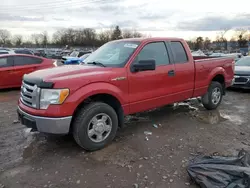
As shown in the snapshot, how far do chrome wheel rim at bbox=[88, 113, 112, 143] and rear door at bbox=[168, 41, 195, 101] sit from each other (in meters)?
1.90

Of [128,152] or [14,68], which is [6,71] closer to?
Answer: [14,68]

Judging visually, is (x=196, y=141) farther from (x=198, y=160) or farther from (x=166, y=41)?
(x=166, y=41)

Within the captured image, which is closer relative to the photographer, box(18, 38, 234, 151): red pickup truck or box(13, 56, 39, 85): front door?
box(18, 38, 234, 151): red pickup truck

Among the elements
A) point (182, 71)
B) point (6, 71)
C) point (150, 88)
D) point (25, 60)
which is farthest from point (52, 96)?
point (25, 60)

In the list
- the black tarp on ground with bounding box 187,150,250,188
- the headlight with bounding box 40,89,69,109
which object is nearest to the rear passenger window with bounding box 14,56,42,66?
the headlight with bounding box 40,89,69,109

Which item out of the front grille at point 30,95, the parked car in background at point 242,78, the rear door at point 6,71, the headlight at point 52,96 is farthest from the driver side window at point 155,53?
the rear door at point 6,71

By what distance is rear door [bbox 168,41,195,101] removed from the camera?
5.25 metres

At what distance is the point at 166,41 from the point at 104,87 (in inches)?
82.6

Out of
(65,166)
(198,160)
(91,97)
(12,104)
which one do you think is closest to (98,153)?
(65,166)

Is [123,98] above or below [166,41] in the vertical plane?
below

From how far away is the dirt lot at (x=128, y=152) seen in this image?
3.23 metres

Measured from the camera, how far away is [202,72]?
5.89m

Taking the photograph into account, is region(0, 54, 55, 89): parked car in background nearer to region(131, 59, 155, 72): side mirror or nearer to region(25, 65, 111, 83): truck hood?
region(25, 65, 111, 83): truck hood

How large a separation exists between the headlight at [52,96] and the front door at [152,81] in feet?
4.22
